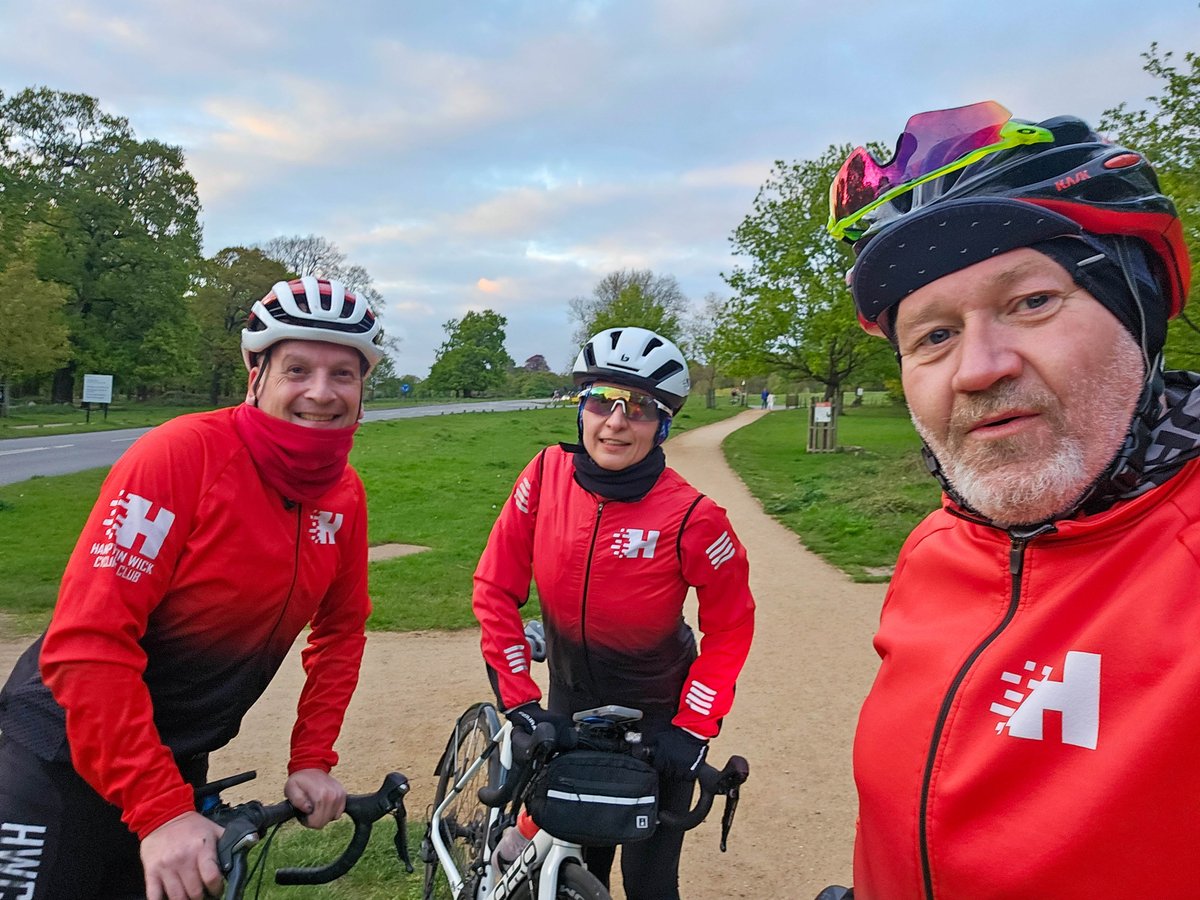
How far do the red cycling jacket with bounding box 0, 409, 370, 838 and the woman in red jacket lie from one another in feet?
2.18

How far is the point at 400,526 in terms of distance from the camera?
11633mm

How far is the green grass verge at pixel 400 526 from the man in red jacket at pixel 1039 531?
6.33 metres

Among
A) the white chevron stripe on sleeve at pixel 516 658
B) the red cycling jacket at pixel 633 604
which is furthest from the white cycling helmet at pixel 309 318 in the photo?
the white chevron stripe on sleeve at pixel 516 658

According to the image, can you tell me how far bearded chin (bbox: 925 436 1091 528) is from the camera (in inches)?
47.9

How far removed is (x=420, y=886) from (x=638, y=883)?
4.22ft

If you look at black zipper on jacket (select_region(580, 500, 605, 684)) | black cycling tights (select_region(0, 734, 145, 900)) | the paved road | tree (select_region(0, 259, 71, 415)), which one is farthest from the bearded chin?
tree (select_region(0, 259, 71, 415))

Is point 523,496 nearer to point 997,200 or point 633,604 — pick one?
point 633,604

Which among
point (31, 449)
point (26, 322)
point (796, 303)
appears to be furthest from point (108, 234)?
point (796, 303)

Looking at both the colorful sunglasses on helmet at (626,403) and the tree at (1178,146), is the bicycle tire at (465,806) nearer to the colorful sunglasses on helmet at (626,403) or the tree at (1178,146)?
the colorful sunglasses on helmet at (626,403)

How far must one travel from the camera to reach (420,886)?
336 cm

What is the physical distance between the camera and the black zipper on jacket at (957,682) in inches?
49.6

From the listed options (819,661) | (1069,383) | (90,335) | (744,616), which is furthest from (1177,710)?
(90,335)

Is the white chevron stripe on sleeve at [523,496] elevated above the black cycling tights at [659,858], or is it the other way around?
the white chevron stripe on sleeve at [523,496]

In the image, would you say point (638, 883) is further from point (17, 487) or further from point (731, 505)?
point (17, 487)
